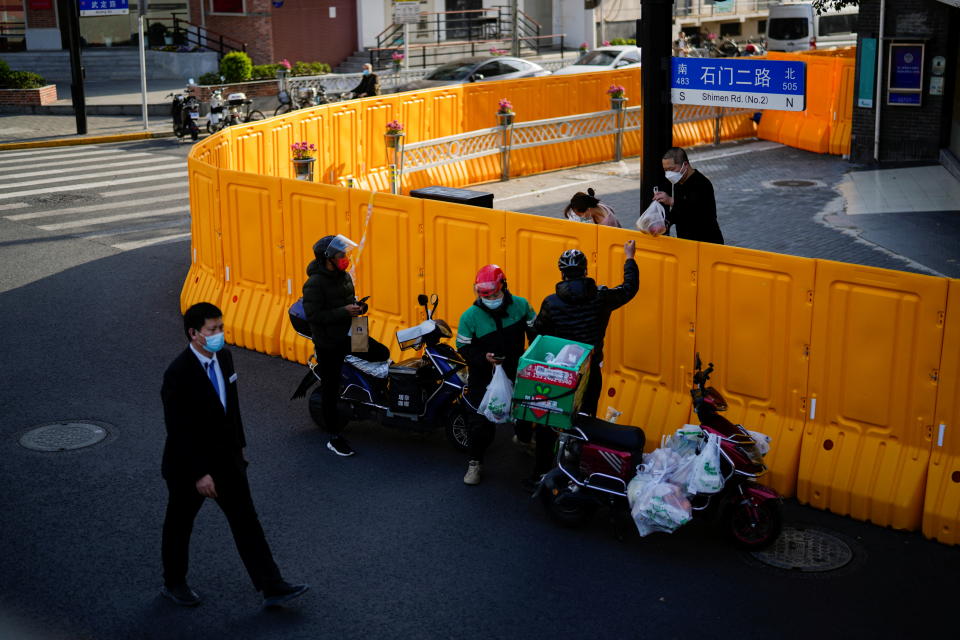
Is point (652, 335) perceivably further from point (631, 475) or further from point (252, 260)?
point (252, 260)

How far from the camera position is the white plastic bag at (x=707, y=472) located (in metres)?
7.45

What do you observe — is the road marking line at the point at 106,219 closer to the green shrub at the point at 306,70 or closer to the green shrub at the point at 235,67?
the green shrub at the point at 235,67

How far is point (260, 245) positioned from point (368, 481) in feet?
13.4

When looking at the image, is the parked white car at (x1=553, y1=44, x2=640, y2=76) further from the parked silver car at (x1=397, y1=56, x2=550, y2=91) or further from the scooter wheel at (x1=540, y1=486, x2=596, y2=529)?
the scooter wheel at (x1=540, y1=486, x2=596, y2=529)

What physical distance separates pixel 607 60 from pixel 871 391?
88.4ft

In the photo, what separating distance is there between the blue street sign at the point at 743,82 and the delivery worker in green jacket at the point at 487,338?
3081 millimetres

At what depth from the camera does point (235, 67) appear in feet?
110

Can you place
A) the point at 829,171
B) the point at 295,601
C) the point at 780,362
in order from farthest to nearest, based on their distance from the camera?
the point at 829,171
the point at 780,362
the point at 295,601

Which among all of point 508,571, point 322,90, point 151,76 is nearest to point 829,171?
point 322,90

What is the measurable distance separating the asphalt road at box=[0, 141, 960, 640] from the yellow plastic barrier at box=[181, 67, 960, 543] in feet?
1.61

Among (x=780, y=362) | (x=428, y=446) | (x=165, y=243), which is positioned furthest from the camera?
(x=165, y=243)

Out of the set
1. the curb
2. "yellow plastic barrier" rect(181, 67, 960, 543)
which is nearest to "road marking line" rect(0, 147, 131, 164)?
the curb

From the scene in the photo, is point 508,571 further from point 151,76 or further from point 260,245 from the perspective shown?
point 151,76

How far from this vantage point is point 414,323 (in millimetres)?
10961
